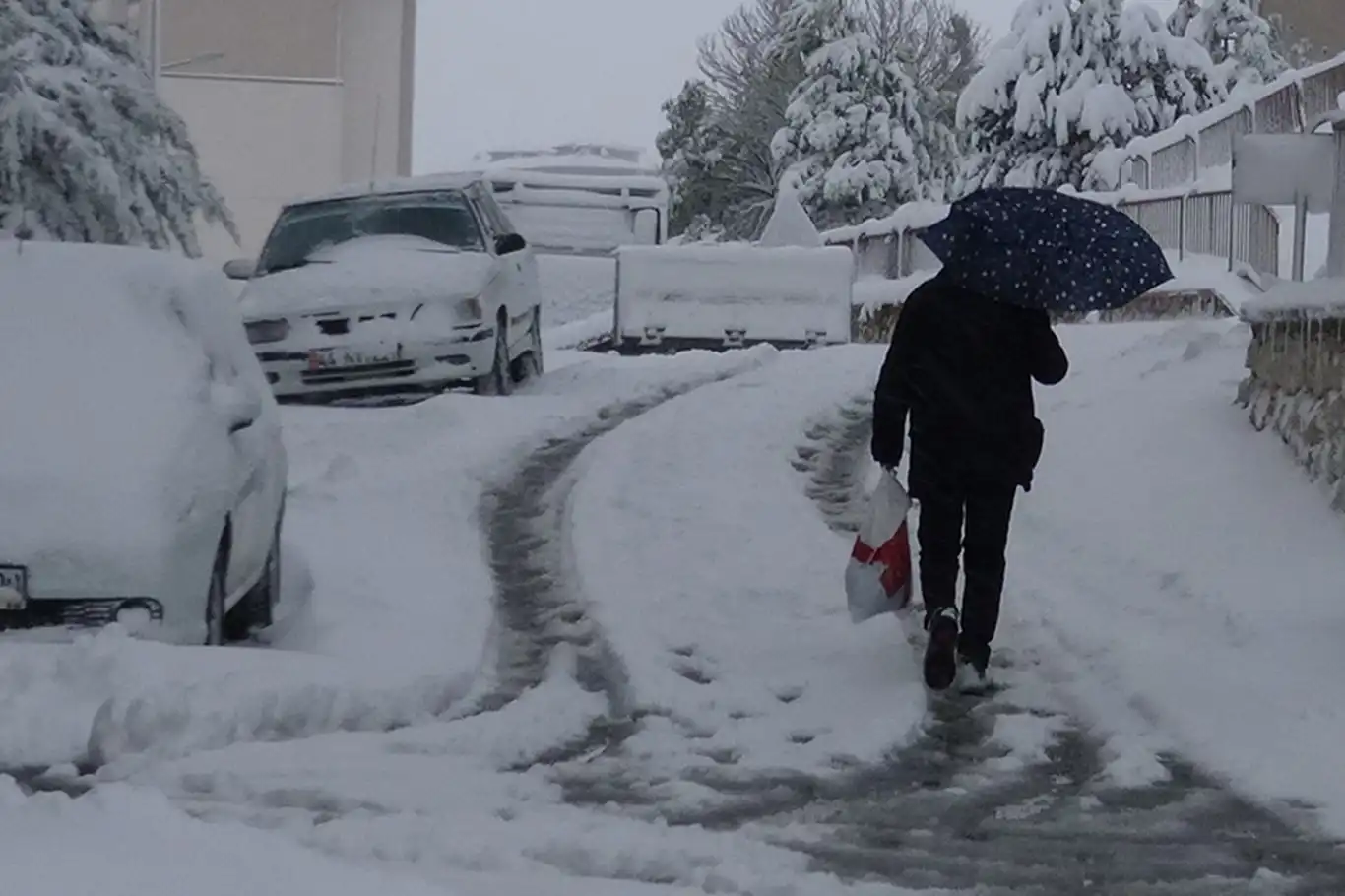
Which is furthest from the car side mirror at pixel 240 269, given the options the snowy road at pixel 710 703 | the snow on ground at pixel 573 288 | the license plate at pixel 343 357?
the snow on ground at pixel 573 288

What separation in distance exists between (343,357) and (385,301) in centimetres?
51

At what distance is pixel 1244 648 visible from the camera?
26.2ft

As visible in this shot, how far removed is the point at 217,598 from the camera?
757 cm

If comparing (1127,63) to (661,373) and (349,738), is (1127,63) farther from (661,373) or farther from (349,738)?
(349,738)

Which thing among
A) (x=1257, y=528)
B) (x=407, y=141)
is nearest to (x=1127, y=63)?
(x=407, y=141)

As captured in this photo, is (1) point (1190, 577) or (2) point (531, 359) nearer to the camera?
(1) point (1190, 577)

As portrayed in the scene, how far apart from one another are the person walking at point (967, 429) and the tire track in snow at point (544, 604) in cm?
115

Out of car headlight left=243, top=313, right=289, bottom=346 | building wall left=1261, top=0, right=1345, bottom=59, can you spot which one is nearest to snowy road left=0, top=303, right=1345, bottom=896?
car headlight left=243, top=313, right=289, bottom=346

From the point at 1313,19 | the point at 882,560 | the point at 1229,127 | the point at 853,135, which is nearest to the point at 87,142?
the point at 882,560

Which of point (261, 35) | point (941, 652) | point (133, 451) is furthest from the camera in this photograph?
point (261, 35)

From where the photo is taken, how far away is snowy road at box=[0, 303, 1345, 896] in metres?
5.20

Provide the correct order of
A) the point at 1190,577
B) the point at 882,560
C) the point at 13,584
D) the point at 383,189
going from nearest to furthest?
the point at 13,584 < the point at 882,560 < the point at 1190,577 < the point at 383,189

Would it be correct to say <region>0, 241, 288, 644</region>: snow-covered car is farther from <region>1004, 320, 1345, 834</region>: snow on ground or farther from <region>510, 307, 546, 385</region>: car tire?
<region>510, 307, 546, 385</region>: car tire

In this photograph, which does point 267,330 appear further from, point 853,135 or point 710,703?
point 853,135
